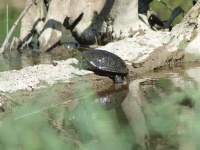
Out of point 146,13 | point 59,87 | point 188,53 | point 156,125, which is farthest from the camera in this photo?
point 146,13

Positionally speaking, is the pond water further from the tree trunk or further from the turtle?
the tree trunk

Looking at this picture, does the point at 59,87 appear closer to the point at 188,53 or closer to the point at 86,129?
the point at 188,53

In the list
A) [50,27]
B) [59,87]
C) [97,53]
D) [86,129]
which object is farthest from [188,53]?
[86,129]

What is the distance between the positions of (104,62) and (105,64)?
0.04m

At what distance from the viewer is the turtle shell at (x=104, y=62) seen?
7016mm

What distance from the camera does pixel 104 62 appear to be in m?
7.02

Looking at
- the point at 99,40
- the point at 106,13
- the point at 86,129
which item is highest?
the point at 86,129

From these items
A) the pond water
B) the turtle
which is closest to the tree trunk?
the pond water

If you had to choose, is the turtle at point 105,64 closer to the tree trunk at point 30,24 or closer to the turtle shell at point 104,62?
the turtle shell at point 104,62

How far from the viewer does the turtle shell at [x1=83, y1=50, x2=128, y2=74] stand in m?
7.02

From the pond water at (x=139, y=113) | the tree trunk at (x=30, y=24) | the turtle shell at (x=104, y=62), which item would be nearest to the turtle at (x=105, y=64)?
the turtle shell at (x=104, y=62)

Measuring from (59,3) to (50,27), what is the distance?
694 mm

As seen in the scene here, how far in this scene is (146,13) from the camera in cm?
1332

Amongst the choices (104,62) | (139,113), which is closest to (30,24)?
(104,62)
